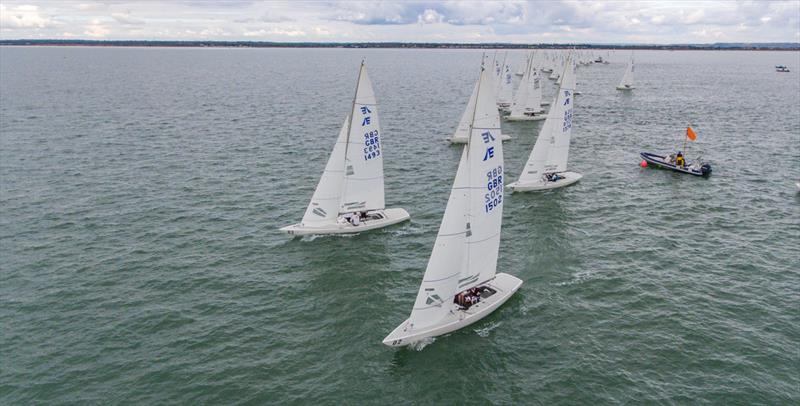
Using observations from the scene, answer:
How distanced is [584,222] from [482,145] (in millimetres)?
23990

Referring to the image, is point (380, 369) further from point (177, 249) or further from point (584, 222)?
point (584, 222)

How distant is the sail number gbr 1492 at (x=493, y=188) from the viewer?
28141 millimetres

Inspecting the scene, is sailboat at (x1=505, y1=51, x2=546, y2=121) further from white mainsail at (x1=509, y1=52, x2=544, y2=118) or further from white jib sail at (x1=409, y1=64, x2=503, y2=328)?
white jib sail at (x1=409, y1=64, x2=503, y2=328)

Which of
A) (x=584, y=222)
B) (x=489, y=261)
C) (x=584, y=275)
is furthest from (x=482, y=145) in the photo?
(x=584, y=222)

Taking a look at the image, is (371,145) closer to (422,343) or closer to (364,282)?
(364,282)

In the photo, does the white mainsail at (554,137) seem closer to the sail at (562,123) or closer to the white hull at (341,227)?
the sail at (562,123)

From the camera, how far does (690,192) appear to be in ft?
179

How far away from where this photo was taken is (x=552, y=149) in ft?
181

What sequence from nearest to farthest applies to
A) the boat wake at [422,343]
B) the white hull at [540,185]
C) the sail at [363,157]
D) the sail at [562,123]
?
1. the boat wake at [422,343]
2. the sail at [363,157]
3. the sail at [562,123]
4. the white hull at [540,185]

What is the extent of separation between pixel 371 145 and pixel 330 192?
17.5 ft

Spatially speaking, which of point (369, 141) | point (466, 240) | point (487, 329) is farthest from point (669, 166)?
point (466, 240)

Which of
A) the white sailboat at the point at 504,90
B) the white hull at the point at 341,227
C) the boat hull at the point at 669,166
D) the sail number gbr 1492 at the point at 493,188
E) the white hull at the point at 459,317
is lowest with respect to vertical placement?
the white hull at the point at 459,317

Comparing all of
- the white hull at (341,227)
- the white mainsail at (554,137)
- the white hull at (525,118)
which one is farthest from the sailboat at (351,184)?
the white hull at (525,118)

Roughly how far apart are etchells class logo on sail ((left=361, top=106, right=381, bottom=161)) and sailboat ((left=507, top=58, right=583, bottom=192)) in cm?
1914
